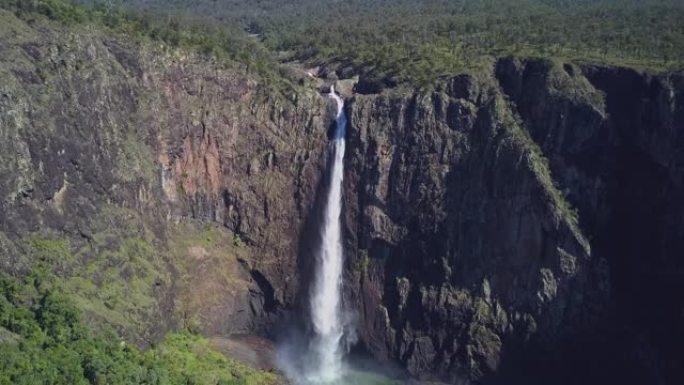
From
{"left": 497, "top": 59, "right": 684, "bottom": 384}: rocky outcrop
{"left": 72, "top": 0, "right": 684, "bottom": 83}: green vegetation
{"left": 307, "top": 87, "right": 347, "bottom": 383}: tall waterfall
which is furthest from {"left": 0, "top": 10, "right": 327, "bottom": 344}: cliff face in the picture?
{"left": 497, "top": 59, "right": 684, "bottom": 384}: rocky outcrop

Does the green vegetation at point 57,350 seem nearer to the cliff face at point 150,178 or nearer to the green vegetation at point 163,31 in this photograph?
the cliff face at point 150,178

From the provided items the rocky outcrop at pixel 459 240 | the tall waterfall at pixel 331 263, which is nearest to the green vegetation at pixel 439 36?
the rocky outcrop at pixel 459 240

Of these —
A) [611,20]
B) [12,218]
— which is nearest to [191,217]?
[12,218]

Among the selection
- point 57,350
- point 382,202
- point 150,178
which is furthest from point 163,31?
point 57,350

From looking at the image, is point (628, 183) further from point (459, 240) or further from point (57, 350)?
point (57, 350)

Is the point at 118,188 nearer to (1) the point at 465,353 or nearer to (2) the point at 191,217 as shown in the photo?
(2) the point at 191,217
